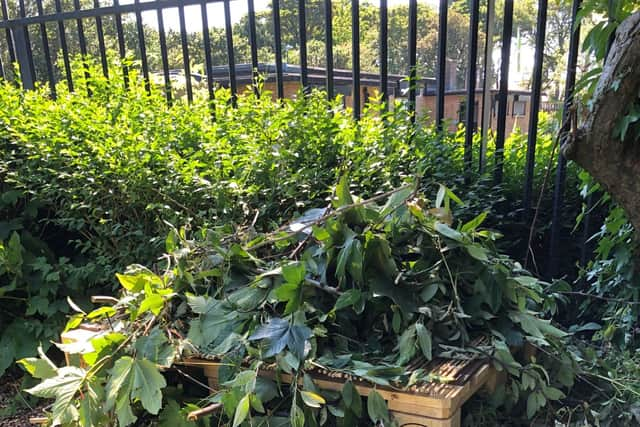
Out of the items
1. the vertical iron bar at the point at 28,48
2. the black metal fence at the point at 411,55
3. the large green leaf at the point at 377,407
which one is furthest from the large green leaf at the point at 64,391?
the vertical iron bar at the point at 28,48

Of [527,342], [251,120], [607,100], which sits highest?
[607,100]

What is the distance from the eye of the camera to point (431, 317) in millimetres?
1518

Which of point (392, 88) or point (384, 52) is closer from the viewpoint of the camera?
point (384, 52)

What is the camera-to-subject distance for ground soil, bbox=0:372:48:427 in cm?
256

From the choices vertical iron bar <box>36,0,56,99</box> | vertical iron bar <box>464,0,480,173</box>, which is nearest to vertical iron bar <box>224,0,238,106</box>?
vertical iron bar <box>464,0,480,173</box>

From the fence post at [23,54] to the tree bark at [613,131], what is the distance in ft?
13.7

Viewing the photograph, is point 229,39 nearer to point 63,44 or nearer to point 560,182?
point 63,44

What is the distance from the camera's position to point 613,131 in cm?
152

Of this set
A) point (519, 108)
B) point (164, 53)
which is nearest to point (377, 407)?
point (164, 53)

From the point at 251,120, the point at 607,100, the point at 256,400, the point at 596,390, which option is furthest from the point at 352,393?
the point at 251,120

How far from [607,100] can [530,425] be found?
1.02 meters

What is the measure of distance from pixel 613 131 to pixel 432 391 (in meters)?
0.93

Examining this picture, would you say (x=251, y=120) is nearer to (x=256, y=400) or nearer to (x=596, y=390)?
(x=256, y=400)

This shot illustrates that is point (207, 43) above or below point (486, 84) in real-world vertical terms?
above
